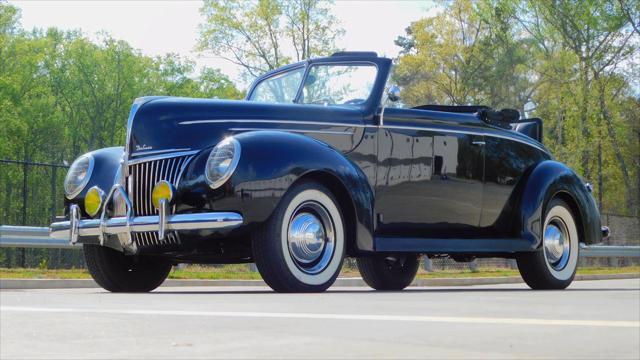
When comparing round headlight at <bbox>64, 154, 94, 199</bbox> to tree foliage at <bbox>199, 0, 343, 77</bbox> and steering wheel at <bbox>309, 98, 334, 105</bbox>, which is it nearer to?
steering wheel at <bbox>309, 98, 334, 105</bbox>

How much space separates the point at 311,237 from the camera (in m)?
5.92

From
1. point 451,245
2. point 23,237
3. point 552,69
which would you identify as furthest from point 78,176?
point 552,69

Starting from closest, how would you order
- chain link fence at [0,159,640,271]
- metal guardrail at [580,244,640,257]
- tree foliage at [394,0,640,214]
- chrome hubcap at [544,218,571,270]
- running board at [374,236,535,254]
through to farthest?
1. running board at [374,236,535,254]
2. chrome hubcap at [544,218,571,270]
3. chain link fence at [0,159,640,271]
4. metal guardrail at [580,244,640,257]
5. tree foliage at [394,0,640,214]

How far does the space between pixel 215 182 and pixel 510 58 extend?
39222mm

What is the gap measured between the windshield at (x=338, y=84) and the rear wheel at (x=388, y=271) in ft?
5.89

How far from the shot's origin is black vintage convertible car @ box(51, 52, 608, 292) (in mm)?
5734

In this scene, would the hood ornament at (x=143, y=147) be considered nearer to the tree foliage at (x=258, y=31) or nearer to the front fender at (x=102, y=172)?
the front fender at (x=102, y=172)

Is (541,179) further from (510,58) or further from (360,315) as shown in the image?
(510,58)

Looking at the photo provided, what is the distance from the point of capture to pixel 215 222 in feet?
18.4

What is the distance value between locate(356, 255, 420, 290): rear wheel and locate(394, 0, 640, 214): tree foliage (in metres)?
31.7

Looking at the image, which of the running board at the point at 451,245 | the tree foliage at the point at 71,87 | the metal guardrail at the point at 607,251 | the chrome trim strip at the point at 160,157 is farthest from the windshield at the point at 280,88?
the tree foliage at the point at 71,87

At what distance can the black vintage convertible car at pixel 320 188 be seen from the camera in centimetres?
573

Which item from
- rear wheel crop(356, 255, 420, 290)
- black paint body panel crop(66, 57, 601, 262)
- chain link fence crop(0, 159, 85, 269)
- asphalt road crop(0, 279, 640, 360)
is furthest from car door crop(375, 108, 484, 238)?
chain link fence crop(0, 159, 85, 269)

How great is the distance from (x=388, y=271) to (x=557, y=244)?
164 cm
